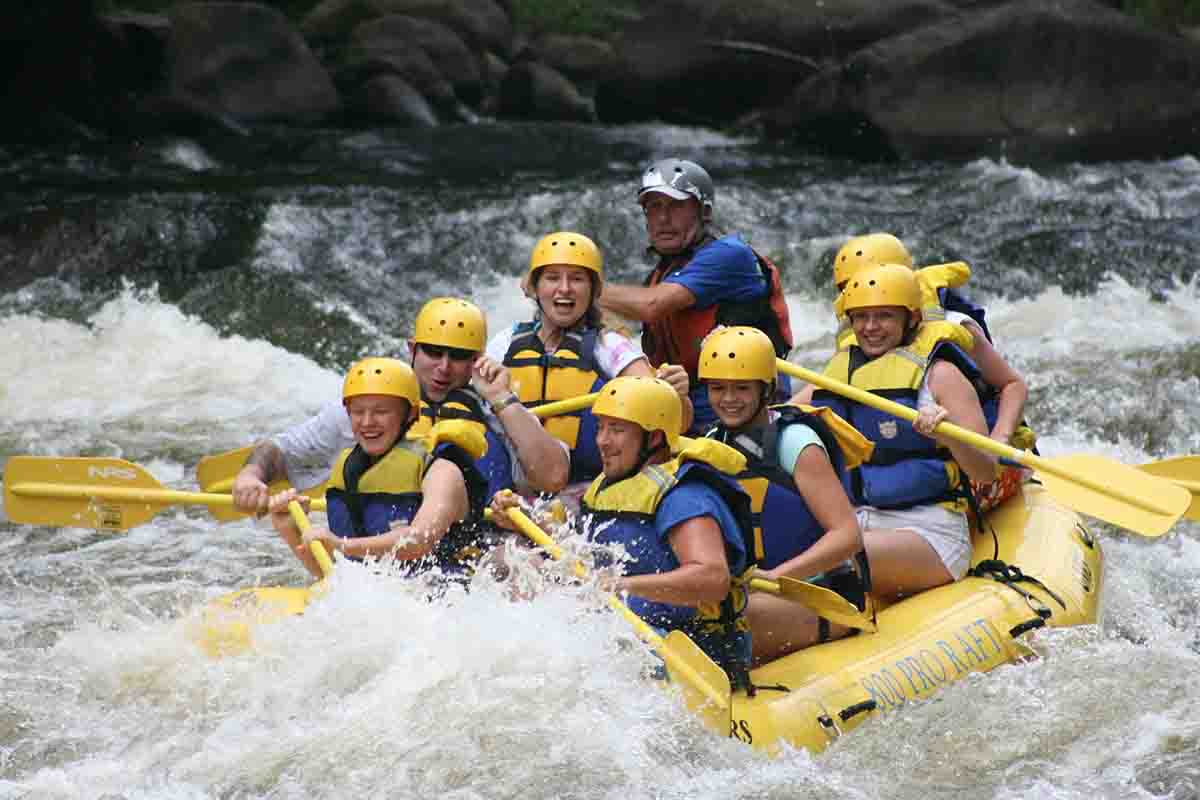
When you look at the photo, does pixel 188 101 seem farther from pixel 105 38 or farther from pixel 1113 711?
pixel 1113 711

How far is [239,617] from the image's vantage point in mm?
5227

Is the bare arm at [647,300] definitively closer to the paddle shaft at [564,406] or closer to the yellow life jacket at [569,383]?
the yellow life jacket at [569,383]

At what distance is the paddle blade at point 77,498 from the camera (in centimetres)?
608

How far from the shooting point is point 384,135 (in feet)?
55.2

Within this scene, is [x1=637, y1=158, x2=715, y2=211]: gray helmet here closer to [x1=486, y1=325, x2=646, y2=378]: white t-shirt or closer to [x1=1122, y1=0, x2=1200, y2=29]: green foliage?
[x1=486, y1=325, x2=646, y2=378]: white t-shirt

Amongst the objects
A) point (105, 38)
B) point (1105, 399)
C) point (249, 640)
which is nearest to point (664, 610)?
point (249, 640)

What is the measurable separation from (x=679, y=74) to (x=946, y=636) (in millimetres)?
12582

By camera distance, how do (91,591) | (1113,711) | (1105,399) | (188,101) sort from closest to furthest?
(1113,711), (91,591), (1105,399), (188,101)

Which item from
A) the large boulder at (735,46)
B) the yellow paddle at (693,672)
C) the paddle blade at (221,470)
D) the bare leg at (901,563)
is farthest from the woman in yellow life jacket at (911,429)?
the large boulder at (735,46)

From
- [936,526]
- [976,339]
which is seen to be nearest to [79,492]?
[936,526]

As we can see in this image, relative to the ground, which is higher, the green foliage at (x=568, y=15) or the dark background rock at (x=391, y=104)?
the green foliage at (x=568, y=15)

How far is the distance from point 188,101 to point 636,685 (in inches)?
520

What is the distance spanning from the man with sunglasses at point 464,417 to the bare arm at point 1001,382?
158 centimetres

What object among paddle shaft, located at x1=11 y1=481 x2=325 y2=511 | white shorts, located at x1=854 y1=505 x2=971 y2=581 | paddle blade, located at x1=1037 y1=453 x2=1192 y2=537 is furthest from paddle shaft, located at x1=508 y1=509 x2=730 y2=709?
paddle blade, located at x1=1037 y1=453 x2=1192 y2=537
